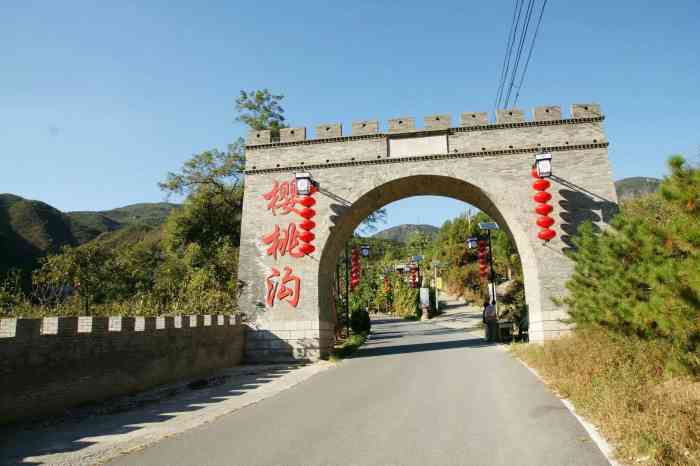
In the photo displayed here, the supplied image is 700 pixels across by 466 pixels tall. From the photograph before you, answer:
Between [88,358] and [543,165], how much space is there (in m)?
12.8

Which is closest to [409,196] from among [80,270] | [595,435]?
[595,435]

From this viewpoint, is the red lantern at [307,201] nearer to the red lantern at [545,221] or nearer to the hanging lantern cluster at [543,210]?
the hanging lantern cluster at [543,210]

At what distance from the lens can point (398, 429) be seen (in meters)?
6.03

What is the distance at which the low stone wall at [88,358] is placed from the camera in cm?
701

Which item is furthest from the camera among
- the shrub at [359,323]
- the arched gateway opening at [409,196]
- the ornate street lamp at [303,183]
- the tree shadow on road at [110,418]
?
the shrub at [359,323]

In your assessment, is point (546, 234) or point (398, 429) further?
point (546, 234)

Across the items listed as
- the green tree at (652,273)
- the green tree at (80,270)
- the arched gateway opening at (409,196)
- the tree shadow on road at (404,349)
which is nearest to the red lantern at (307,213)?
the arched gateway opening at (409,196)

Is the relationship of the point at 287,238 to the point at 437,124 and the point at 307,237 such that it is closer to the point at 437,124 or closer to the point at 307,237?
the point at 307,237

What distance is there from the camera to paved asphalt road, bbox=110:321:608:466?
4.91 m

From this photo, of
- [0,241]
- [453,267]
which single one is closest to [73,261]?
[453,267]

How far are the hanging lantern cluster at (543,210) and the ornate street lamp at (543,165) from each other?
189 millimetres

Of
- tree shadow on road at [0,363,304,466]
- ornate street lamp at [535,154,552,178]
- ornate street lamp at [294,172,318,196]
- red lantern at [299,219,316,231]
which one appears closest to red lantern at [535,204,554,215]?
ornate street lamp at [535,154,552,178]

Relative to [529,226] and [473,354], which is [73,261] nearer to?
[473,354]

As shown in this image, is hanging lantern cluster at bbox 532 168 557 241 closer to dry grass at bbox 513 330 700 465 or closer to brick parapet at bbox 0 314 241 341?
dry grass at bbox 513 330 700 465
